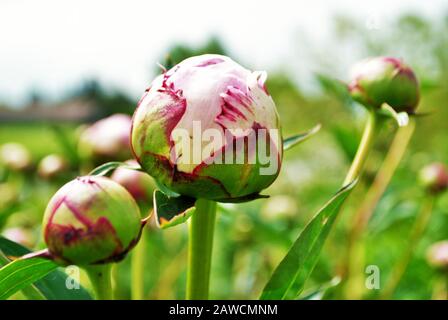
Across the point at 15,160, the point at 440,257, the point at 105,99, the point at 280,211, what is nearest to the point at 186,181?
the point at 440,257

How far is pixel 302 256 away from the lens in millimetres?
467

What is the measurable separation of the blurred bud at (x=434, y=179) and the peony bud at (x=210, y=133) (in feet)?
2.45

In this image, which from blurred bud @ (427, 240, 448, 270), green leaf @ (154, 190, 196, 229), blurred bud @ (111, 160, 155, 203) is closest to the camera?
green leaf @ (154, 190, 196, 229)

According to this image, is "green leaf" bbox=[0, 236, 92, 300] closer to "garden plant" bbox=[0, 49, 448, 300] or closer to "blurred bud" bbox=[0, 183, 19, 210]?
"garden plant" bbox=[0, 49, 448, 300]

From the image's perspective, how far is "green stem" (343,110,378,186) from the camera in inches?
20.4

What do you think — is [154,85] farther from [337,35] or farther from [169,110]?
[337,35]

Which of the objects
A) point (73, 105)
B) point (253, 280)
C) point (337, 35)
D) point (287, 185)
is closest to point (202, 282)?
point (253, 280)

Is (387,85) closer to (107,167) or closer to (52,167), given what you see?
(107,167)

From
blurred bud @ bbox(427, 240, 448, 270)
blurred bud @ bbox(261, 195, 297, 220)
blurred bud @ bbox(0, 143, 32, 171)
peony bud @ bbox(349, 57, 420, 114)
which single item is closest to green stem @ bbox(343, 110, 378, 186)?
peony bud @ bbox(349, 57, 420, 114)

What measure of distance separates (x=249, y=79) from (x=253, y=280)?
0.93 m

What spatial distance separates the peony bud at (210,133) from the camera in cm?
40

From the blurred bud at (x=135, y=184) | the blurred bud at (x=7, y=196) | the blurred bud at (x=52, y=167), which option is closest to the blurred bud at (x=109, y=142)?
the blurred bud at (x=135, y=184)

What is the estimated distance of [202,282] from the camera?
18.4 inches

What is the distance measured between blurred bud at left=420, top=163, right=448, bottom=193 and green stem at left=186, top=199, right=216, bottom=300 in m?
0.71
